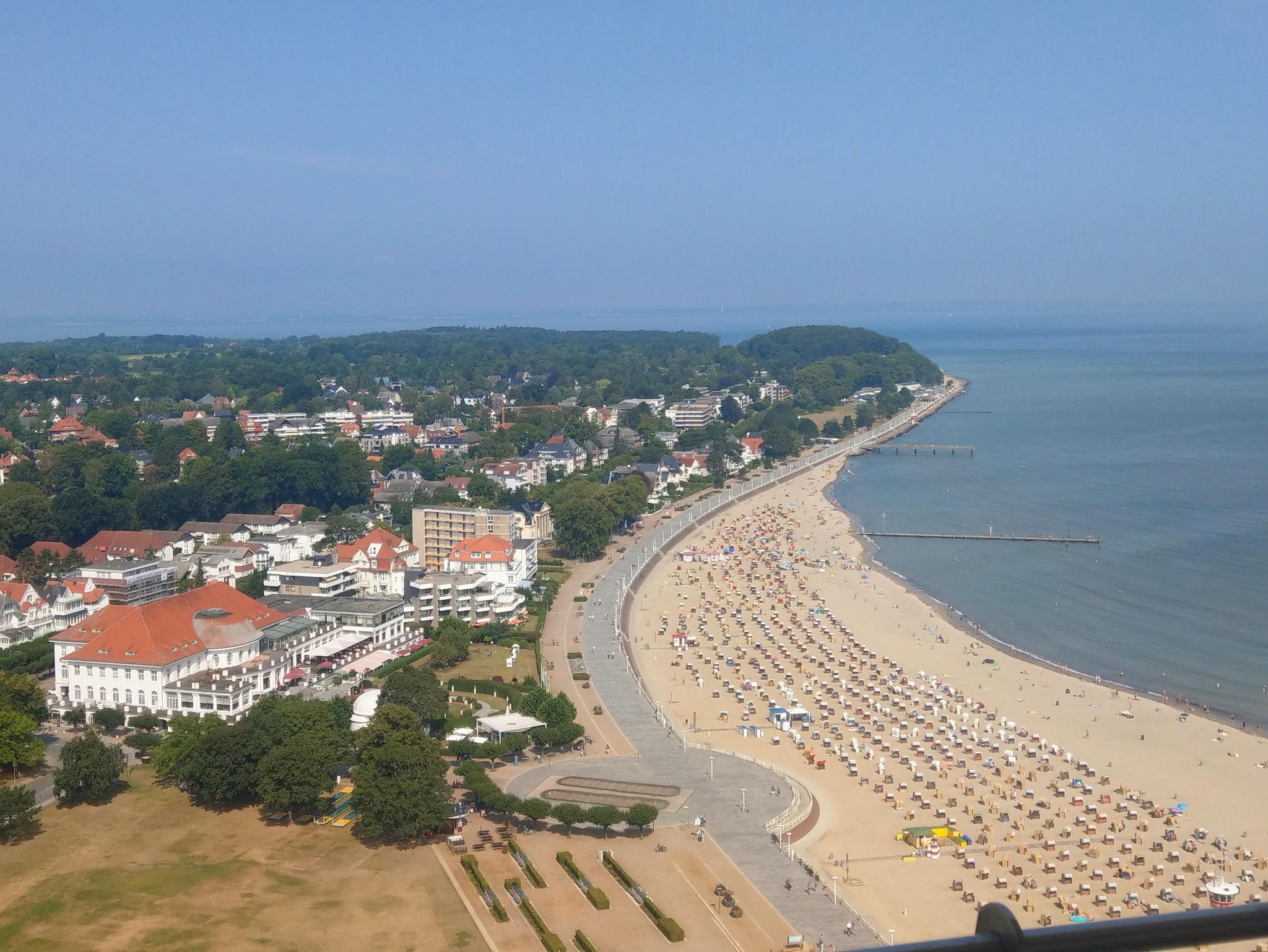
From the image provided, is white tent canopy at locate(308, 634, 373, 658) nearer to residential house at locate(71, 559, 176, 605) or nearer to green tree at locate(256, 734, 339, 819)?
residential house at locate(71, 559, 176, 605)

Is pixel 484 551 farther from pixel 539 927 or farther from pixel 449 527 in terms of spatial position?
pixel 539 927

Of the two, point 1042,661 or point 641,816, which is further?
point 1042,661

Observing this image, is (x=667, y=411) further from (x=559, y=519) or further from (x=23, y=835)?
(x=23, y=835)

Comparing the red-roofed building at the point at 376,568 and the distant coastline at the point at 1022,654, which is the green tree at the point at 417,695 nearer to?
the red-roofed building at the point at 376,568

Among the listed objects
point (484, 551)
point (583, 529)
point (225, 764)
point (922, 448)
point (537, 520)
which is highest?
point (922, 448)

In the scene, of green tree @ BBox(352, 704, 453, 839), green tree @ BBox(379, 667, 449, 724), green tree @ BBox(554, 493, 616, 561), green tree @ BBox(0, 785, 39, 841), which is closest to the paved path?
green tree @ BBox(352, 704, 453, 839)

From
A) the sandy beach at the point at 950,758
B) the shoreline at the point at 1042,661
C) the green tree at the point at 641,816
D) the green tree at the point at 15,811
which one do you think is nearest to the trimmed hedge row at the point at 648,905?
the green tree at the point at 641,816

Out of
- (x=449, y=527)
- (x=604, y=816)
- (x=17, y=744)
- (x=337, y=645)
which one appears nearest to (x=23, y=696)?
(x=17, y=744)
